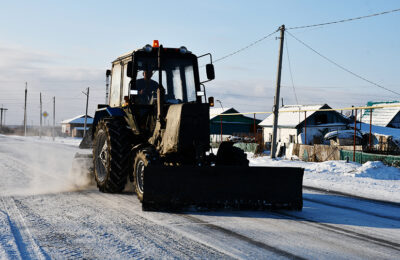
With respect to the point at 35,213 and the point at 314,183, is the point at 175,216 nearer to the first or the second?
the point at 35,213

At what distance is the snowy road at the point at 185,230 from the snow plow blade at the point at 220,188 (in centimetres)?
17

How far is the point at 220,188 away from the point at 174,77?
108 inches

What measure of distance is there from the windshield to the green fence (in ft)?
31.9

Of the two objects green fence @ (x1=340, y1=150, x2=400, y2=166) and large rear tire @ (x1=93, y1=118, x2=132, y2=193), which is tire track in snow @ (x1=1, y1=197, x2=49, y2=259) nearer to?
large rear tire @ (x1=93, y1=118, x2=132, y2=193)

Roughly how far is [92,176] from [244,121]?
1668 inches

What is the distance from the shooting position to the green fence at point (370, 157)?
51.0 feet

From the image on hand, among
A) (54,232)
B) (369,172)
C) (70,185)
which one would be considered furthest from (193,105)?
(369,172)

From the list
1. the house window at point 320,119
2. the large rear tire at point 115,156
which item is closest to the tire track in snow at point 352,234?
the large rear tire at point 115,156

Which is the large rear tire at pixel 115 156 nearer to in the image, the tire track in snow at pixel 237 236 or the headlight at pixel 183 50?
the tire track in snow at pixel 237 236

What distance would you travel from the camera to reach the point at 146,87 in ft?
27.0

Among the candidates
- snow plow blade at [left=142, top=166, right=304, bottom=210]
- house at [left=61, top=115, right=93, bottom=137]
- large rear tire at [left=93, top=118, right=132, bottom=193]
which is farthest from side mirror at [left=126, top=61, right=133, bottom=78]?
house at [left=61, top=115, right=93, bottom=137]

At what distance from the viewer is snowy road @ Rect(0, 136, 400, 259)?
4500 millimetres

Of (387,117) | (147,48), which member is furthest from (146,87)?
(387,117)

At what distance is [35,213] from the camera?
6.38m
